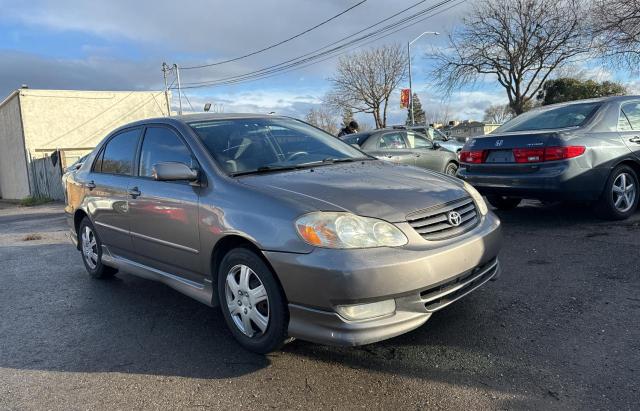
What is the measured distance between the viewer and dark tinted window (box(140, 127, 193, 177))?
396cm

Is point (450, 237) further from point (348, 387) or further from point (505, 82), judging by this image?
point (505, 82)

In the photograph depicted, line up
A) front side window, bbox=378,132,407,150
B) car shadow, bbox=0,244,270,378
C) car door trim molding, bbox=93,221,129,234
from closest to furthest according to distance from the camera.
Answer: car shadow, bbox=0,244,270,378, car door trim molding, bbox=93,221,129,234, front side window, bbox=378,132,407,150

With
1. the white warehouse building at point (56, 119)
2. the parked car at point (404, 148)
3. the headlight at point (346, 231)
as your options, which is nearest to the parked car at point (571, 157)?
the parked car at point (404, 148)

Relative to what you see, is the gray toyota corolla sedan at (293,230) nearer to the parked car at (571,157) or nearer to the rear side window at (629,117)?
the parked car at (571,157)

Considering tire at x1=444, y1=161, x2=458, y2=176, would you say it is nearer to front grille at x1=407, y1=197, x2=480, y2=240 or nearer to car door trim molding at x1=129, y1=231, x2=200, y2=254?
front grille at x1=407, y1=197, x2=480, y2=240

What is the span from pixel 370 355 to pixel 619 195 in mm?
4534

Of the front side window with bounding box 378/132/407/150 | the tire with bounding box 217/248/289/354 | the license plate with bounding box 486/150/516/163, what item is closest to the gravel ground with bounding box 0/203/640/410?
the tire with bounding box 217/248/289/354

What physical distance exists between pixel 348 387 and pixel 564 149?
4.23 metres

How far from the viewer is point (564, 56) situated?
28.0 metres

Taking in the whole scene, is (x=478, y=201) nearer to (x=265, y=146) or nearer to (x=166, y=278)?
(x=265, y=146)

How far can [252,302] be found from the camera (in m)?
3.21

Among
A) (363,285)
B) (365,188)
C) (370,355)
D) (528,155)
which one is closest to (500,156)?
(528,155)

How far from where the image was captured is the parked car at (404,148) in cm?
976

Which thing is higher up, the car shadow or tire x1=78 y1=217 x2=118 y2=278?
tire x1=78 y1=217 x2=118 y2=278
